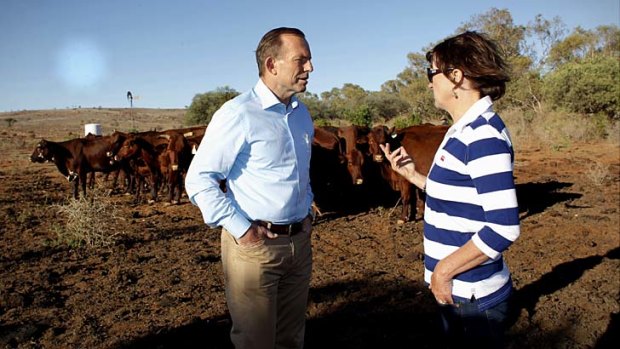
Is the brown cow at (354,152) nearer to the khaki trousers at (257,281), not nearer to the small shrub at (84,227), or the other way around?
the small shrub at (84,227)

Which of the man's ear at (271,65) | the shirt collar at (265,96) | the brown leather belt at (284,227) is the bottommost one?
the brown leather belt at (284,227)

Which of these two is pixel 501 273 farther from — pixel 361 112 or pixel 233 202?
pixel 361 112

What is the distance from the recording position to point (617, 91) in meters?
23.3

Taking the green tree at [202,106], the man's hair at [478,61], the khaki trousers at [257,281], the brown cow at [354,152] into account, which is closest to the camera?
the man's hair at [478,61]

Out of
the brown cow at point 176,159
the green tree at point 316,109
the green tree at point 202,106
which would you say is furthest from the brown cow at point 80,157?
the green tree at point 316,109

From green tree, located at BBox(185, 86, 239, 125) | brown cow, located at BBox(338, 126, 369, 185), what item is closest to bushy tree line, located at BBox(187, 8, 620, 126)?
green tree, located at BBox(185, 86, 239, 125)

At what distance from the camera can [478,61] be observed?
2.16 m

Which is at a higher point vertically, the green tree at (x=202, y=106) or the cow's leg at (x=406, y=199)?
the green tree at (x=202, y=106)

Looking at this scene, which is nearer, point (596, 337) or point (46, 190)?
point (596, 337)

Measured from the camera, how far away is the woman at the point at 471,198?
79.5 inches

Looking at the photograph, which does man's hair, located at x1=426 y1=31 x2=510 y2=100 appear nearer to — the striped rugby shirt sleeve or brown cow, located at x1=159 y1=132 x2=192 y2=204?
the striped rugby shirt sleeve

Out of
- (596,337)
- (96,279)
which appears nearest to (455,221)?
(596,337)

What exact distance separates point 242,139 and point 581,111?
26.6 m

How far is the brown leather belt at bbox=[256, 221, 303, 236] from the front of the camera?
289 cm
